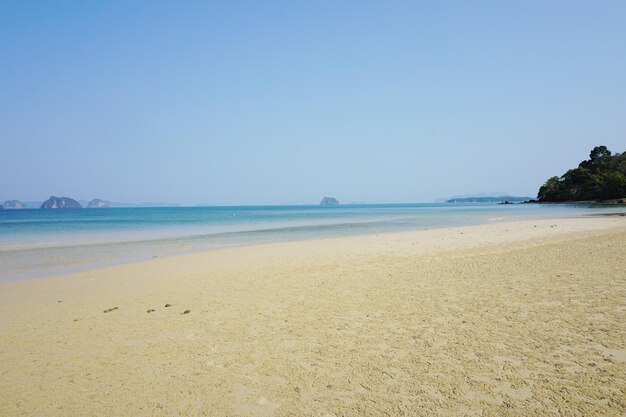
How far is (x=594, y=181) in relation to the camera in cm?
9488

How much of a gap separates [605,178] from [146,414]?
11525 cm

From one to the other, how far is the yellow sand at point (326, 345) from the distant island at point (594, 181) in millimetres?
98741

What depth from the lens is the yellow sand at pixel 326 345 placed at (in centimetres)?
404

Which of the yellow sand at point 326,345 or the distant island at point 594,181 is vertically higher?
the distant island at point 594,181

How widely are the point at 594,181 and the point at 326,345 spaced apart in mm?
114351

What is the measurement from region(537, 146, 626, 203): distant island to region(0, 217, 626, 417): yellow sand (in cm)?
9874

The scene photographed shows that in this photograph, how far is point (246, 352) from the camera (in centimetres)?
541

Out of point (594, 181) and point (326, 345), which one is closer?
point (326, 345)

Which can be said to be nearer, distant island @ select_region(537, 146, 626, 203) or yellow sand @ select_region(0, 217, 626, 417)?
yellow sand @ select_region(0, 217, 626, 417)

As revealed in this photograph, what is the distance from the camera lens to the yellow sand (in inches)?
159

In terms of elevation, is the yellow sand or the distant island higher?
the distant island

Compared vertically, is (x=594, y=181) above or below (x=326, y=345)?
above

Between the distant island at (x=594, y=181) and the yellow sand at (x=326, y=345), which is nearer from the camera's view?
the yellow sand at (x=326, y=345)

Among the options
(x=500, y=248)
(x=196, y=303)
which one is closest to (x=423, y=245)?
(x=500, y=248)
